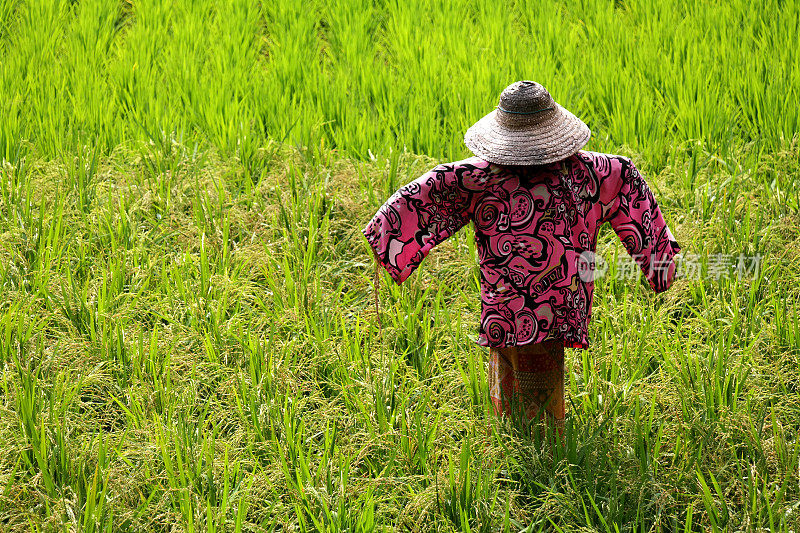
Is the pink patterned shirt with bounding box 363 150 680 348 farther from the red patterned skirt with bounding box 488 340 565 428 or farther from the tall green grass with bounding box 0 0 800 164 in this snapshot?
the tall green grass with bounding box 0 0 800 164

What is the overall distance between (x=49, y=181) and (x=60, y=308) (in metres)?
1.16

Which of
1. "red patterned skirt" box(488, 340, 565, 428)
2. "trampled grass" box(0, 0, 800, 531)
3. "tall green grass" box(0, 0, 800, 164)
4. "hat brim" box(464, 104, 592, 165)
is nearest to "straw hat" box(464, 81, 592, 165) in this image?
"hat brim" box(464, 104, 592, 165)

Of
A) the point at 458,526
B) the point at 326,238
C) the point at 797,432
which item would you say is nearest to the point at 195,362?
the point at 326,238

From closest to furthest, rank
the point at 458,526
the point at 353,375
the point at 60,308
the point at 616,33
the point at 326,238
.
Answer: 1. the point at 458,526
2. the point at 353,375
3. the point at 60,308
4. the point at 326,238
5. the point at 616,33

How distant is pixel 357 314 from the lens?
3.36 metres

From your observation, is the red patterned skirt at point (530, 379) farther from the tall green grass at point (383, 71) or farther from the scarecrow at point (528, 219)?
the tall green grass at point (383, 71)

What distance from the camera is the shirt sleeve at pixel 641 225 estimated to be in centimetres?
254

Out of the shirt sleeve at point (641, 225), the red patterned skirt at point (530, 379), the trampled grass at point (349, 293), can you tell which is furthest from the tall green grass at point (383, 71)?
the red patterned skirt at point (530, 379)

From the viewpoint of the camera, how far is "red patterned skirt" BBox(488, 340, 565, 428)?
2547 millimetres

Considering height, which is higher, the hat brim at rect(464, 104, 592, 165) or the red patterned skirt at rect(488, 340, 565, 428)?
the hat brim at rect(464, 104, 592, 165)

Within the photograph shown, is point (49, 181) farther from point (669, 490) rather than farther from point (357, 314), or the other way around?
point (669, 490)

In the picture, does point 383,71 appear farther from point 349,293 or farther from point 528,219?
point 528,219

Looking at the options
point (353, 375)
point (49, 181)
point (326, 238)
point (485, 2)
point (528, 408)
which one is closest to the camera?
point (528, 408)

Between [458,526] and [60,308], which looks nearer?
[458,526]
